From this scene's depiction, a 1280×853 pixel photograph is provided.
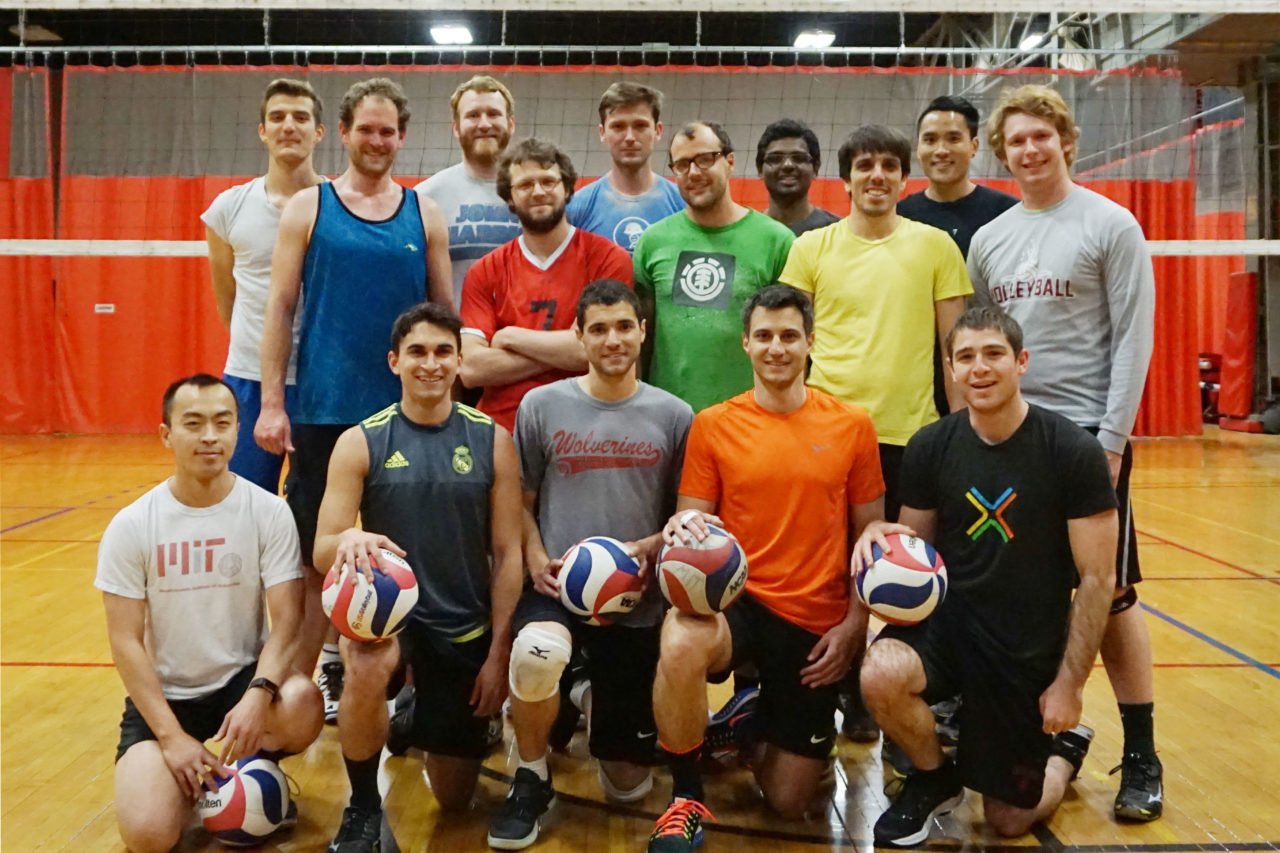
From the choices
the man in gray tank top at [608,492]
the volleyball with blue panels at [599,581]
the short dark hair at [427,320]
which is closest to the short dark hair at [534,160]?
the man in gray tank top at [608,492]

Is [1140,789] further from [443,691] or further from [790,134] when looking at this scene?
[790,134]

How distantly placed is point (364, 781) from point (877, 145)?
2531 millimetres

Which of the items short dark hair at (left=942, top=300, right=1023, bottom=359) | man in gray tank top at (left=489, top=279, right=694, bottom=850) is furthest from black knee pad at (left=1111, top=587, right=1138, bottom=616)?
man in gray tank top at (left=489, top=279, right=694, bottom=850)

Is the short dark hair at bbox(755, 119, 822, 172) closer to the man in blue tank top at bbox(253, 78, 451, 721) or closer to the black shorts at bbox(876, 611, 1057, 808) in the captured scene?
the man in blue tank top at bbox(253, 78, 451, 721)

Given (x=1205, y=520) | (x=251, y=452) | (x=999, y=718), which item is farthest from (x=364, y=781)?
(x=1205, y=520)

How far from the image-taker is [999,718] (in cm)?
286

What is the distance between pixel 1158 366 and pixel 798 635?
425 inches

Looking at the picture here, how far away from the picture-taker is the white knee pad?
282 cm

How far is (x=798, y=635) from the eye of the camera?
3012 millimetres

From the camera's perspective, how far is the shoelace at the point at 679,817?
277 cm

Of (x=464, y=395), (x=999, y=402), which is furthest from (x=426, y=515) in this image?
(x=999, y=402)

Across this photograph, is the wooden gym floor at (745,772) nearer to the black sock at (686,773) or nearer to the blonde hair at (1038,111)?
the black sock at (686,773)

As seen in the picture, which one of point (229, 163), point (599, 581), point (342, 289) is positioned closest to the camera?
point (599, 581)

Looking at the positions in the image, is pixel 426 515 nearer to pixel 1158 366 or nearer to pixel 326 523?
pixel 326 523
